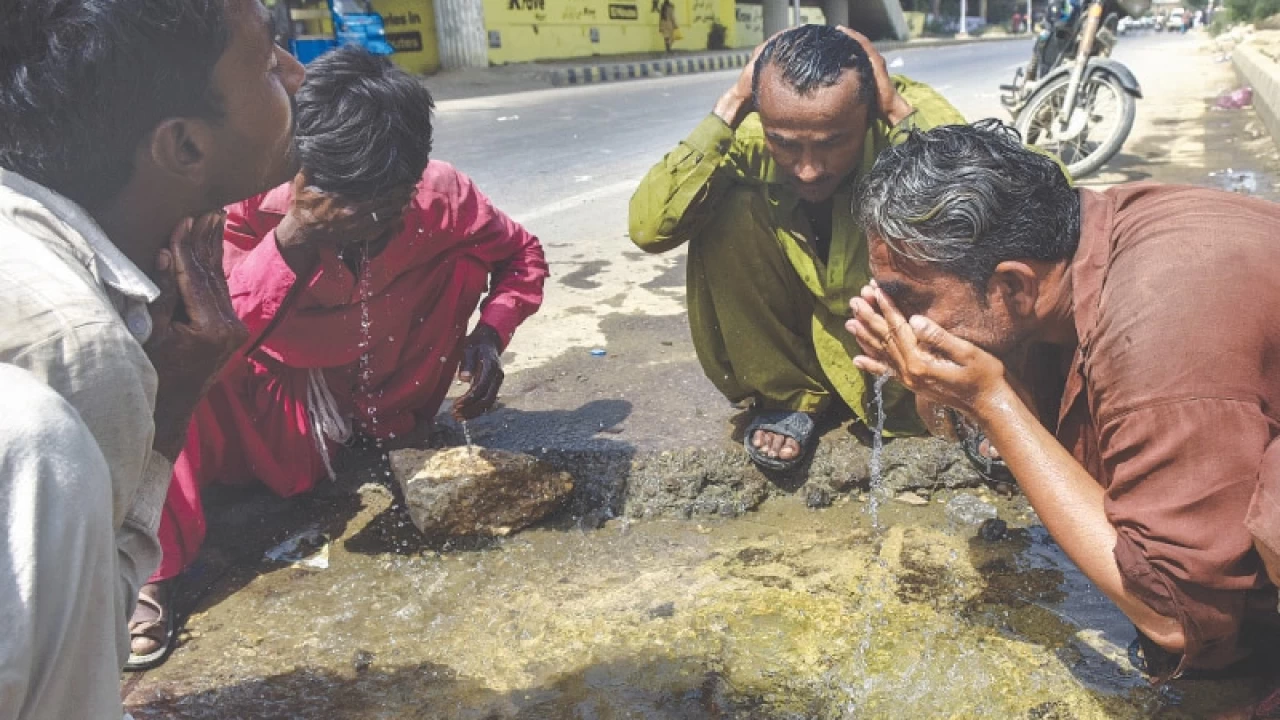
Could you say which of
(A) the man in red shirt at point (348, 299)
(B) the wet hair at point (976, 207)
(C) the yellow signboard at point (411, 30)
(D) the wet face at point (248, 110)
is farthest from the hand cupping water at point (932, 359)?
(C) the yellow signboard at point (411, 30)

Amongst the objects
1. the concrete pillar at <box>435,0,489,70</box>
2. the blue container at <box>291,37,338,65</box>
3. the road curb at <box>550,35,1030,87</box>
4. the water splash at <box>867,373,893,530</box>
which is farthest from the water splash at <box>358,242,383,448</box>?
the concrete pillar at <box>435,0,489,70</box>

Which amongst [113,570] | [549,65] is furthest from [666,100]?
[113,570]

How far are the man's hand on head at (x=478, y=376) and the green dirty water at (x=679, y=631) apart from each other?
1.22 ft

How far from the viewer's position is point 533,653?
2.04 metres

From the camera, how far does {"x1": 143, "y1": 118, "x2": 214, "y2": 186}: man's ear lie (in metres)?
1.24

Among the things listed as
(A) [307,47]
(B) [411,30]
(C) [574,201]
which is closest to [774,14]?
(B) [411,30]

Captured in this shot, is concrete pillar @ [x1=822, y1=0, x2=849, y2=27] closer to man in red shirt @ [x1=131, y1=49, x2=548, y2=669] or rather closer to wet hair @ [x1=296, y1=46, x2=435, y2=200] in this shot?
man in red shirt @ [x1=131, y1=49, x2=548, y2=669]

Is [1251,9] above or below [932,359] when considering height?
above

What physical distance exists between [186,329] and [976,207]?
121cm

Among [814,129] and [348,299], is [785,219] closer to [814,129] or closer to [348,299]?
[814,129]

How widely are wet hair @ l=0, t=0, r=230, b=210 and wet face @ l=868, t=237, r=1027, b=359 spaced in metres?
1.13

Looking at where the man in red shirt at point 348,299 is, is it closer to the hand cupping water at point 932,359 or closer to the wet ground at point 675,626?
the wet ground at point 675,626

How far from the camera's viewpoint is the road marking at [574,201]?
19.3ft

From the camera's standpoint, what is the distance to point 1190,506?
1.31 m
